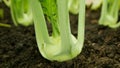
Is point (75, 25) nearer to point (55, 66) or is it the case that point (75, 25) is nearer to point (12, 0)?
point (12, 0)

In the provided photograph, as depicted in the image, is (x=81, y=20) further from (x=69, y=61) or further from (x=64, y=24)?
(x=69, y=61)

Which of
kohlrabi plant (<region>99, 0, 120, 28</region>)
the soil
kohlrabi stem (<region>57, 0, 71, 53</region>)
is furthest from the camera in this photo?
kohlrabi plant (<region>99, 0, 120, 28</region>)

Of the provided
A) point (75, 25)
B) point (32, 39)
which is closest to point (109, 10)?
point (75, 25)

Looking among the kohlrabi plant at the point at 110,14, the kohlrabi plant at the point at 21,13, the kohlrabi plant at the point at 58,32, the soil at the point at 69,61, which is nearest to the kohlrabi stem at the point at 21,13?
the kohlrabi plant at the point at 21,13

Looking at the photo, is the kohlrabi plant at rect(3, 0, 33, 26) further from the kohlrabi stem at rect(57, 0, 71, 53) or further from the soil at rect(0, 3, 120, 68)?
the kohlrabi stem at rect(57, 0, 71, 53)

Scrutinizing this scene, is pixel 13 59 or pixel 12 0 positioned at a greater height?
pixel 12 0

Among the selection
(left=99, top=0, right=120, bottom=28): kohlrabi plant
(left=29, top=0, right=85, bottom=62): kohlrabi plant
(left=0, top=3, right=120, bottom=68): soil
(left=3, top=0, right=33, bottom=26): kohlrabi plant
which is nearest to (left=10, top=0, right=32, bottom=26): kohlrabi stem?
(left=3, top=0, right=33, bottom=26): kohlrabi plant

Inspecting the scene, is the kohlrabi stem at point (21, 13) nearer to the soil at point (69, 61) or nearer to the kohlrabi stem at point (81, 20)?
the soil at point (69, 61)
